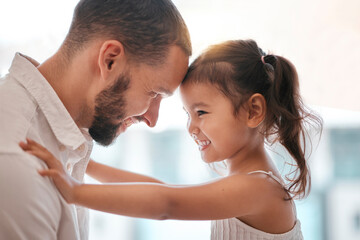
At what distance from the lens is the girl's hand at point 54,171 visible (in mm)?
896

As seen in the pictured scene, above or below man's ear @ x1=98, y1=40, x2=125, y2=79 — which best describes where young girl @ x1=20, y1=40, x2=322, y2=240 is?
below

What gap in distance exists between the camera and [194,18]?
1.88 m

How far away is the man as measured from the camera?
88 cm

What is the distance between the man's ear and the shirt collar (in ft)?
0.51

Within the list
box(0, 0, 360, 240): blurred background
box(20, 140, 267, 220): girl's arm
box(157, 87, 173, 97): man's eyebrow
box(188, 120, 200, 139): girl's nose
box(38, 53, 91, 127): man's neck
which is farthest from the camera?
box(0, 0, 360, 240): blurred background

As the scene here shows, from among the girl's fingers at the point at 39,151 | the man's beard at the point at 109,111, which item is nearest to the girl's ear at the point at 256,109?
the man's beard at the point at 109,111

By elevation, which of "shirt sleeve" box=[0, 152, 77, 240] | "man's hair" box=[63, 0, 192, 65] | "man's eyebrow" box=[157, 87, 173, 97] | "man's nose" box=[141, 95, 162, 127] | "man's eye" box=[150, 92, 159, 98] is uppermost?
"man's hair" box=[63, 0, 192, 65]

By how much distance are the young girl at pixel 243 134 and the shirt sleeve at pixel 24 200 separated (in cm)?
35

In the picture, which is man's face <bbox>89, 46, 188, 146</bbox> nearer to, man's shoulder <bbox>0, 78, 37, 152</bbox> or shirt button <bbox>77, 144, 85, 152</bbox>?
shirt button <bbox>77, 144, 85, 152</bbox>

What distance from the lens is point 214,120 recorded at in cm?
128

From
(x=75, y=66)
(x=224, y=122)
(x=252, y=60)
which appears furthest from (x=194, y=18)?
(x=75, y=66)

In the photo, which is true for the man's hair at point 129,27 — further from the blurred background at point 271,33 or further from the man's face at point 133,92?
the blurred background at point 271,33

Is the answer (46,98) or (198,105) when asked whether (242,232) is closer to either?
(198,105)

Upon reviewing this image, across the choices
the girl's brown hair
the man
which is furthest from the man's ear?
the girl's brown hair
